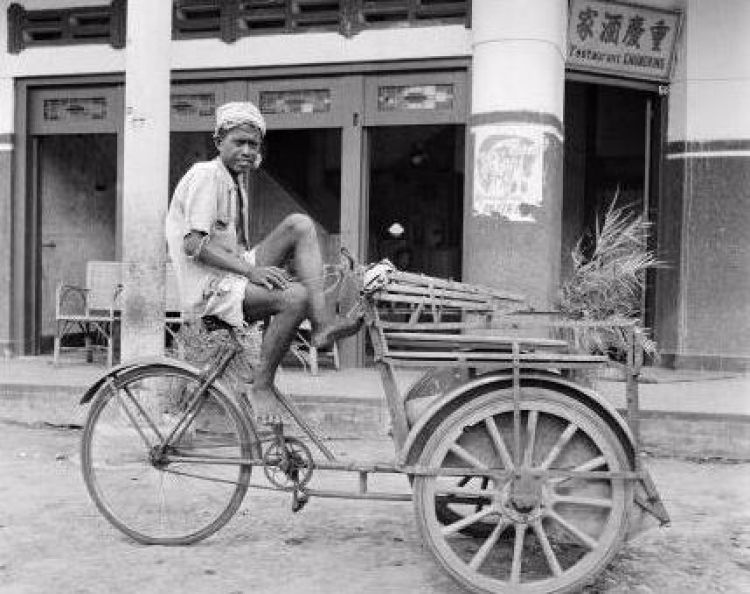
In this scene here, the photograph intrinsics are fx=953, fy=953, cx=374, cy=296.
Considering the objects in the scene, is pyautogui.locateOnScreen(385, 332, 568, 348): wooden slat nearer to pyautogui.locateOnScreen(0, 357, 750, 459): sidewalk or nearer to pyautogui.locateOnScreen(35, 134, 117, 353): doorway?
pyautogui.locateOnScreen(0, 357, 750, 459): sidewalk

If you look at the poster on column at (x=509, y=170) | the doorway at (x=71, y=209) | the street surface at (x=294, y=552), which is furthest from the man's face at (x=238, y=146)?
the doorway at (x=71, y=209)

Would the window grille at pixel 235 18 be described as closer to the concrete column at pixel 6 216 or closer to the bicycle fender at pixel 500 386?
the concrete column at pixel 6 216

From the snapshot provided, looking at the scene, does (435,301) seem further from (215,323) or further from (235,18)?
(235,18)

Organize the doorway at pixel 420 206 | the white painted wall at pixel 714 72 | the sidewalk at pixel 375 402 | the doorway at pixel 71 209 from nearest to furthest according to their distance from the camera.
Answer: the sidewalk at pixel 375 402, the white painted wall at pixel 714 72, the doorway at pixel 420 206, the doorway at pixel 71 209

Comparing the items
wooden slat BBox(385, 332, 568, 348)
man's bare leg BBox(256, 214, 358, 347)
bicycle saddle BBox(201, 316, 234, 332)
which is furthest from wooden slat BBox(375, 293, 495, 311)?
bicycle saddle BBox(201, 316, 234, 332)

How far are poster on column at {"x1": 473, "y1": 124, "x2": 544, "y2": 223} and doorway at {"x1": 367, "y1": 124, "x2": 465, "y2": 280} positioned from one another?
1.72 metres

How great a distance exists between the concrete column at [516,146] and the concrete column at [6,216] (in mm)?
5058

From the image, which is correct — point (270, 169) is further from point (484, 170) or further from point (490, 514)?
point (490, 514)

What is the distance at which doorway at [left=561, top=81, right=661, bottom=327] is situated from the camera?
1141 centimetres

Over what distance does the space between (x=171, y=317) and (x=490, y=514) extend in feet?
19.7

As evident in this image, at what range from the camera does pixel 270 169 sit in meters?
11.0

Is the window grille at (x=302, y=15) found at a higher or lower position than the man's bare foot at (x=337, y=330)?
higher

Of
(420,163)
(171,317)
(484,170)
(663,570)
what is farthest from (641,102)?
(663,570)

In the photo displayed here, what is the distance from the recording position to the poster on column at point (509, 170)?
8594 mm
